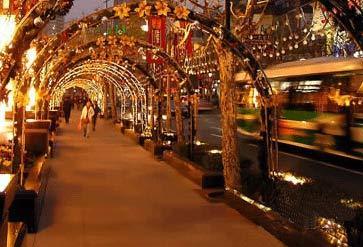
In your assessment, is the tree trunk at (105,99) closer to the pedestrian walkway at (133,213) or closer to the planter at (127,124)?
the planter at (127,124)

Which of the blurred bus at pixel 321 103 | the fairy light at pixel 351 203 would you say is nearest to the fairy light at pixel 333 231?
the fairy light at pixel 351 203

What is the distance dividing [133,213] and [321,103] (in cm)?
1148

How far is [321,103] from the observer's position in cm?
2106

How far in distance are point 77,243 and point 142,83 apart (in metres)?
23.5

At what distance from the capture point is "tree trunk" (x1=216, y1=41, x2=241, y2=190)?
12688mm

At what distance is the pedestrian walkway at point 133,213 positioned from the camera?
917 cm

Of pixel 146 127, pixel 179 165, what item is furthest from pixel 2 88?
pixel 146 127

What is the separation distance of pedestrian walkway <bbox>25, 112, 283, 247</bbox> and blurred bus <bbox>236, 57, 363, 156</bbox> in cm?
446

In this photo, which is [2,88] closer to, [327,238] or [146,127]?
[327,238]

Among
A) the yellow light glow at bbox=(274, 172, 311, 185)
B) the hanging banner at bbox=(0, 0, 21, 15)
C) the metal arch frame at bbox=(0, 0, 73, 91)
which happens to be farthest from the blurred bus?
the metal arch frame at bbox=(0, 0, 73, 91)

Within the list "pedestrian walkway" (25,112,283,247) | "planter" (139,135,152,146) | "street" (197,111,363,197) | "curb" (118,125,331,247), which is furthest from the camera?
"planter" (139,135,152,146)

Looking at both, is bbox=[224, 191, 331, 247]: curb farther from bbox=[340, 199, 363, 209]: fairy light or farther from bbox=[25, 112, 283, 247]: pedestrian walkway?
bbox=[340, 199, 363, 209]: fairy light

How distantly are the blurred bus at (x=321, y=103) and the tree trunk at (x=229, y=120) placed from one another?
446 centimetres


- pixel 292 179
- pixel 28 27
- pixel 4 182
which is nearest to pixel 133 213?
pixel 292 179
